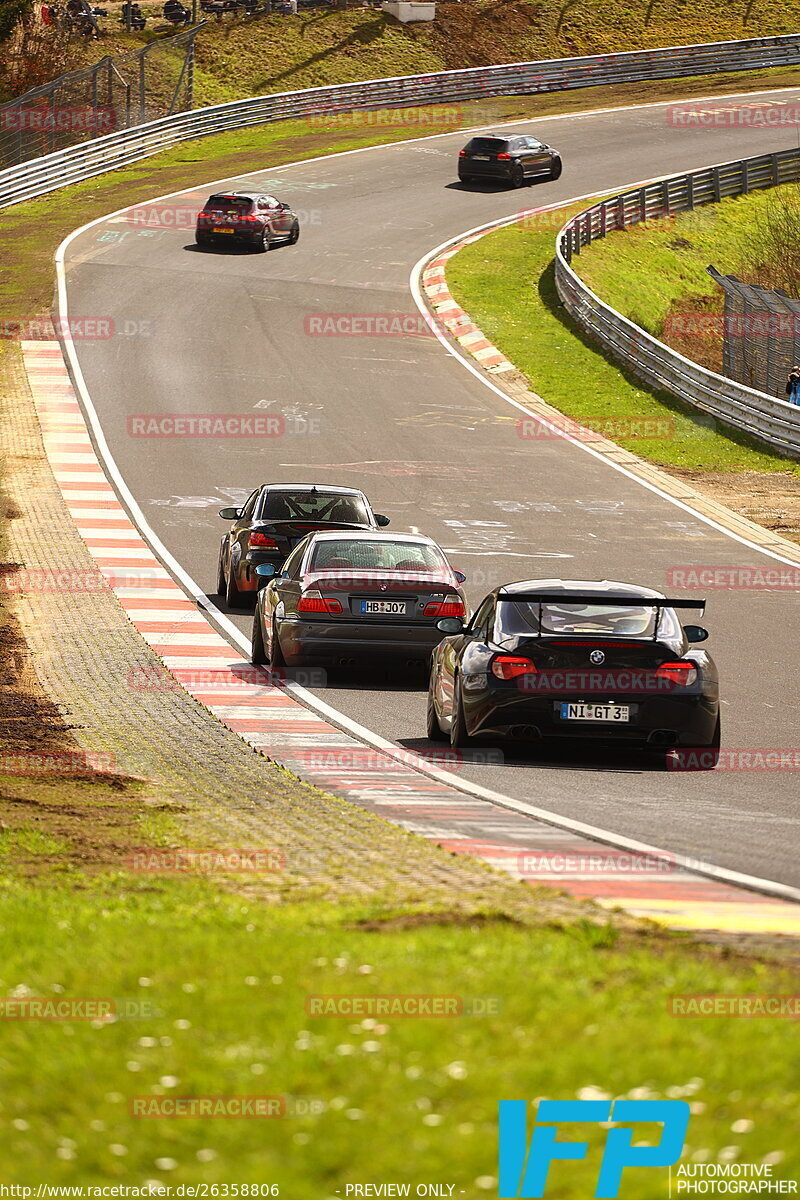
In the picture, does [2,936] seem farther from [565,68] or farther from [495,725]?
[565,68]

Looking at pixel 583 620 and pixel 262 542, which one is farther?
pixel 262 542

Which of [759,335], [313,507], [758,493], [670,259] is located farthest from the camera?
[670,259]

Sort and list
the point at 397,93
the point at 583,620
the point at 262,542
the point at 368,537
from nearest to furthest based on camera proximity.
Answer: the point at 583,620
the point at 368,537
the point at 262,542
the point at 397,93

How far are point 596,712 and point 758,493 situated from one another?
18.8 metres

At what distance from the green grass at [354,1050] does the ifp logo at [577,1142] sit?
0.13ft

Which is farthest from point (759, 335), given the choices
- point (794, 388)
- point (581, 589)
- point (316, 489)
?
point (581, 589)

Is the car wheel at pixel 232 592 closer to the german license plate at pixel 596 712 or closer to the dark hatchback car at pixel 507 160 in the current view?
the german license plate at pixel 596 712

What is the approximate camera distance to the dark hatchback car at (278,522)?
1995cm

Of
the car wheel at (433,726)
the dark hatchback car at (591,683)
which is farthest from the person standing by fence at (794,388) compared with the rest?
the dark hatchback car at (591,683)

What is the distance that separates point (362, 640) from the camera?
52.5 ft

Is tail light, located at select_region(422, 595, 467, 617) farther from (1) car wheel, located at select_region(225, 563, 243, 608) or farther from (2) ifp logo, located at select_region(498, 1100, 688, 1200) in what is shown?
(2) ifp logo, located at select_region(498, 1100, 688, 1200)

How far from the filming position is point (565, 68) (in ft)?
241

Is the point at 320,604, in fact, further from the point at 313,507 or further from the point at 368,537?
the point at 313,507

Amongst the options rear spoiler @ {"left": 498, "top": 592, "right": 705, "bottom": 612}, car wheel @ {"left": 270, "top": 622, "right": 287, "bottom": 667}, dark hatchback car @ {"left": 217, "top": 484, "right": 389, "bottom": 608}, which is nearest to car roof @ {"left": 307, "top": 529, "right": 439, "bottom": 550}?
car wheel @ {"left": 270, "top": 622, "right": 287, "bottom": 667}
